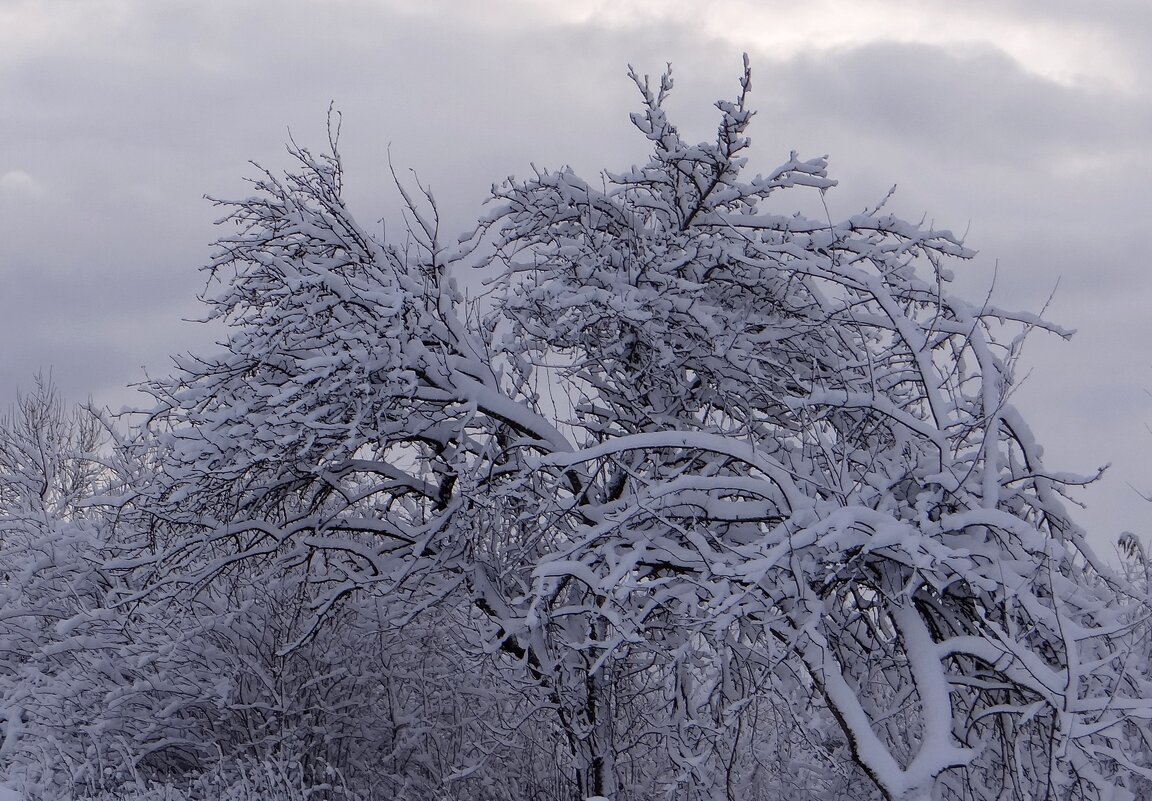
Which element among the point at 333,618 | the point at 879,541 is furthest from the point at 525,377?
the point at 879,541

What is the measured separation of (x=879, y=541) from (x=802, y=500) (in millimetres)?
638

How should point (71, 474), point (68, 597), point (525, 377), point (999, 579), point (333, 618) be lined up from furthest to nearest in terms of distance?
1. point (71, 474)
2. point (68, 597)
3. point (333, 618)
4. point (525, 377)
5. point (999, 579)

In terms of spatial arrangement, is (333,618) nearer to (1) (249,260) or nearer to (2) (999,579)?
(1) (249,260)

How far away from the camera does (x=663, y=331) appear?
9.51 m

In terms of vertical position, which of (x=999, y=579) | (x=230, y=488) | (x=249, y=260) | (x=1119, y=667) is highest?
(x=249, y=260)

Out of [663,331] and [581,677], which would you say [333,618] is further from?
[663,331]

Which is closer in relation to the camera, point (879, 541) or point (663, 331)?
point (879, 541)

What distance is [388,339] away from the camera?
8984mm

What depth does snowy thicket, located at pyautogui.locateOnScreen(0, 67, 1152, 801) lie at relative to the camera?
701 cm

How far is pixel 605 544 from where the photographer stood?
743cm

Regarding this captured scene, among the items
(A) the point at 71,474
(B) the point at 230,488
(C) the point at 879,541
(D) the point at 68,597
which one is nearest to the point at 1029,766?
(C) the point at 879,541

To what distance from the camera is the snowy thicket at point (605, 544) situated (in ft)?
23.0

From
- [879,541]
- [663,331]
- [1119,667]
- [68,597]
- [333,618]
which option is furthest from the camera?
[68,597]

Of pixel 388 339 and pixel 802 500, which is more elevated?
pixel 388 339
